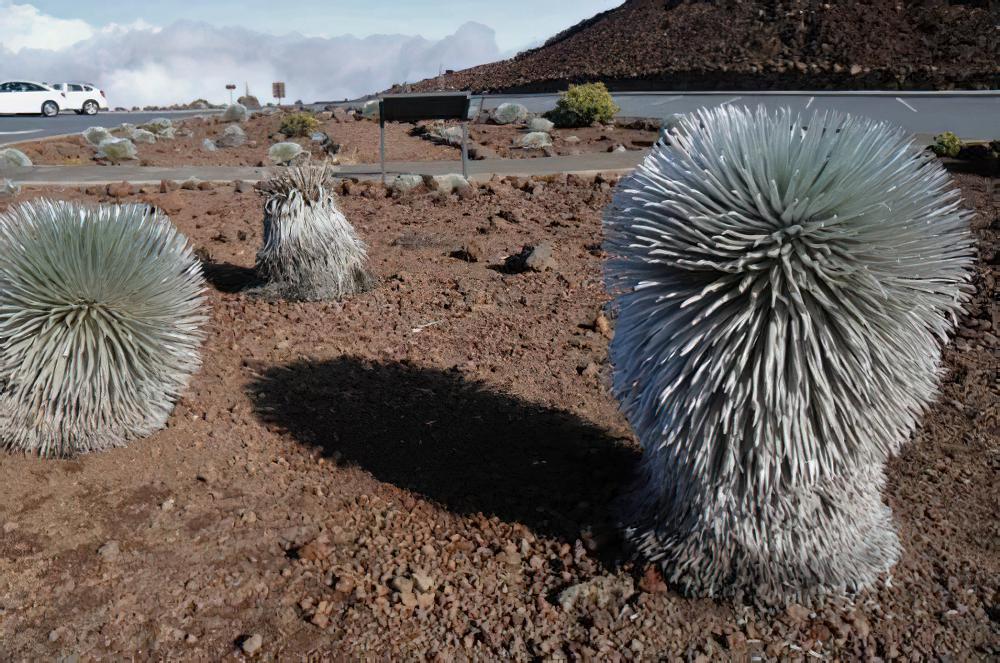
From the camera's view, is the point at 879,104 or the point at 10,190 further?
the point at 879,104

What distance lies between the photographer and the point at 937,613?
290cm

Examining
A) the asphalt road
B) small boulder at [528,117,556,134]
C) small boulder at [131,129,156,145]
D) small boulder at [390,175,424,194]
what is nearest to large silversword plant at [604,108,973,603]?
small boulder at [390,175,424,194]

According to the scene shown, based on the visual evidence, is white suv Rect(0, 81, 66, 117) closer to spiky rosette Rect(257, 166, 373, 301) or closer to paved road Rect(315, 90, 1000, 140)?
paved road Rect(315, 90, 1000, 140)

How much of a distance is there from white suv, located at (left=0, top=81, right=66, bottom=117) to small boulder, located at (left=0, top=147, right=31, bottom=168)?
676 inches

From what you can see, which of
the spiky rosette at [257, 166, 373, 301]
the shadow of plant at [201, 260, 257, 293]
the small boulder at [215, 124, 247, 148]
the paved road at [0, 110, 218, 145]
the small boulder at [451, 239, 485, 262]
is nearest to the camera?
the spiky rosette at [257, 166, 373, 301]

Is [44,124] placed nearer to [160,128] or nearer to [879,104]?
[160,128]

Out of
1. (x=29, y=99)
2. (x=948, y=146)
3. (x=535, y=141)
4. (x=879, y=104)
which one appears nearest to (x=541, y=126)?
(x=535, y=141)

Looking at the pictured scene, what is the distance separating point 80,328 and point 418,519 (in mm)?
1746

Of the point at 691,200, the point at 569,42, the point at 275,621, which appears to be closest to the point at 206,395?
the point at 275,621

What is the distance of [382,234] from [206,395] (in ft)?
11.2

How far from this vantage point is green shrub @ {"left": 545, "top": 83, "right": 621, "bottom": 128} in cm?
1505

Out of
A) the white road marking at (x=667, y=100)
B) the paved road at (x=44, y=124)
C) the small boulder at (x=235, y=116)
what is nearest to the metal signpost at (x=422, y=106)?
the small boulder at (x=235, y=116)

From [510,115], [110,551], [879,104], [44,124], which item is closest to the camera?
[110,551]

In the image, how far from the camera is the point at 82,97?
29266mm
